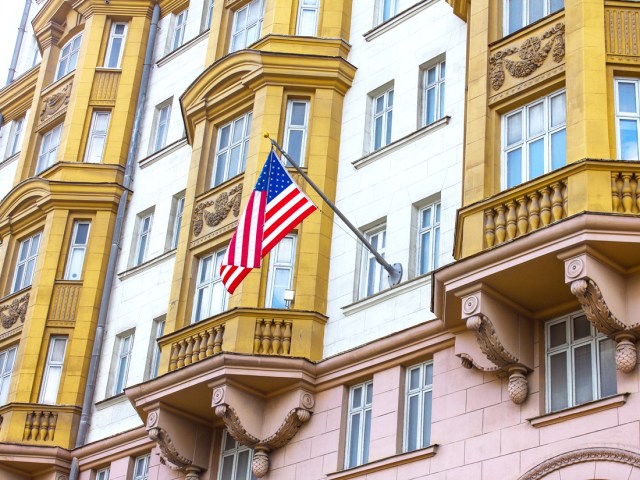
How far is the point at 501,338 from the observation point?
20938 millimetres

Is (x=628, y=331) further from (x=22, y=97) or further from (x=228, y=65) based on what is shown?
(x=22, y=97)

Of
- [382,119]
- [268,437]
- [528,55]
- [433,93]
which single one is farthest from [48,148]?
[528,55]

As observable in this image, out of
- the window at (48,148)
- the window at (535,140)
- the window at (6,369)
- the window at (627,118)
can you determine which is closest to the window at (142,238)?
the window at (6,369)

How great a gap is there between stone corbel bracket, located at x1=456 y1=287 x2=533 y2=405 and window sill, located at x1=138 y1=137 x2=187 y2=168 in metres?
13.8

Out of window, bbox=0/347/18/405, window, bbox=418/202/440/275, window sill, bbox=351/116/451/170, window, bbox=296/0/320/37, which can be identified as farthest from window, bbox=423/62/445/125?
window, bbox=0/347/18/405

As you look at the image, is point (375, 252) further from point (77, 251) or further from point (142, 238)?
point (77, 251)

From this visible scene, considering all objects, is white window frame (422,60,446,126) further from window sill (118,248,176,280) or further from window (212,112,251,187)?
window sill (118,248,176,280)

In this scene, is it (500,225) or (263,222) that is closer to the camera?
(500,225)

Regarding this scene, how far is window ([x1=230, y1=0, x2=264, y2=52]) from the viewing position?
31.4 m

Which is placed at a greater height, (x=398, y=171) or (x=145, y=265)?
(x=145, y=265)

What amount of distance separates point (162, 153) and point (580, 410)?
16977 millimetres

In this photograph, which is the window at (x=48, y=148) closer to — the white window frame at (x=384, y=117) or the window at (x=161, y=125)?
the window at (x=161, y=125)

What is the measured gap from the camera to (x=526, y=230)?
68.7 ft

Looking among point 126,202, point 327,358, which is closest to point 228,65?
point 126,202
